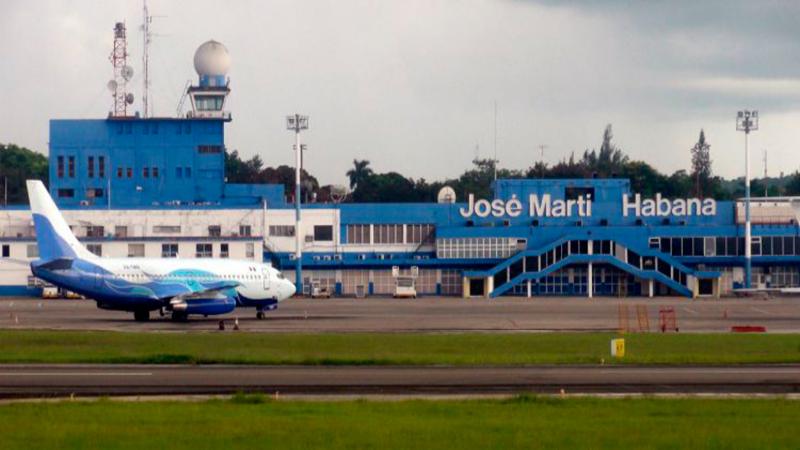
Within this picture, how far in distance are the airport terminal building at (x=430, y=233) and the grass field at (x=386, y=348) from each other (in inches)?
2316

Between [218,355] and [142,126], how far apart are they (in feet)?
308

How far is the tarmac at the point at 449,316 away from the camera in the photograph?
76.8 m

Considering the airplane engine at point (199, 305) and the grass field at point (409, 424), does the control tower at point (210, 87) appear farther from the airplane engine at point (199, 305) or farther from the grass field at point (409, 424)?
the grass field at point (409, 424)

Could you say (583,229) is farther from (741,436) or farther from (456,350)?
(741,436)

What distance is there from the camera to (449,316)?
89438 millimetres

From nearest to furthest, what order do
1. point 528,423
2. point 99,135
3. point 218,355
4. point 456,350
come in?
point 528,423, point 218,355, point 456,350, point 99,135

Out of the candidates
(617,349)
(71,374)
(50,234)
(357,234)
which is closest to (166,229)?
(357,234)

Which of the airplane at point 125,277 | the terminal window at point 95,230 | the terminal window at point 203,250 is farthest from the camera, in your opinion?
the terminal window at point 95,230

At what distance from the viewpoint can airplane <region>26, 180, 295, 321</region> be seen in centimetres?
8119

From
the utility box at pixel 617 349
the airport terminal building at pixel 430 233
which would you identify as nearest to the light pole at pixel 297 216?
the airport terminal building at pixel 430 233

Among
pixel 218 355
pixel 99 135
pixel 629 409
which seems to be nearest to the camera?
pixel 629 409

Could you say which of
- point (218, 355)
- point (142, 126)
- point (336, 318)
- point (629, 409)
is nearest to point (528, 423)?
point (629, 409)

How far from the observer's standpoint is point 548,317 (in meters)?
88.1

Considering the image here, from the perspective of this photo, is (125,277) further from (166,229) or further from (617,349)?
(166,229)
